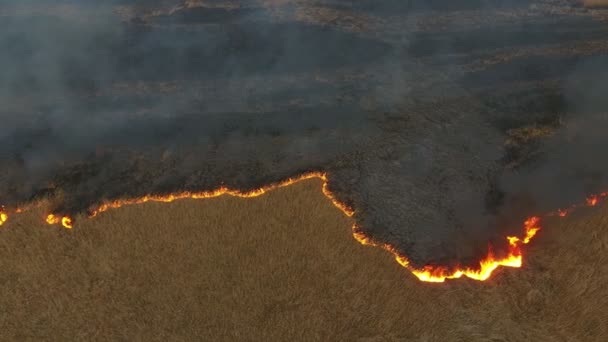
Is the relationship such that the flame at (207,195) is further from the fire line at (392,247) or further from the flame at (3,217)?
the flame at (3,217)

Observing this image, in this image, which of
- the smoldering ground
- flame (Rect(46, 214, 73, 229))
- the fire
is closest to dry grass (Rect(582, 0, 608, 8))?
the smoldering ground

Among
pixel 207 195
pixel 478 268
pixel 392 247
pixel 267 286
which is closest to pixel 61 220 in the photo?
pixel 207 195

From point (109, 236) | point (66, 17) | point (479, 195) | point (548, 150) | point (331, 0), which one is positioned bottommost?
point (109, 236)

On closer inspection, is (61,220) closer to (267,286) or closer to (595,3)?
(267,286)

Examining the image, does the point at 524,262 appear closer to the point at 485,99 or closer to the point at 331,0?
the point at 485,99

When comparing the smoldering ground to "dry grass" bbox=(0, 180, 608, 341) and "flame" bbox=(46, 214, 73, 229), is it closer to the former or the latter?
"flame" bbox=(46, 214, 73, 229)

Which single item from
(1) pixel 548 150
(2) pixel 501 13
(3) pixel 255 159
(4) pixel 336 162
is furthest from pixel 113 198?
(2) pixel 501 13

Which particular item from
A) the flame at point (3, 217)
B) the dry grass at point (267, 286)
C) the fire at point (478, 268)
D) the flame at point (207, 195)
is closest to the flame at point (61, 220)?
the dry grass at point (267, 286)
